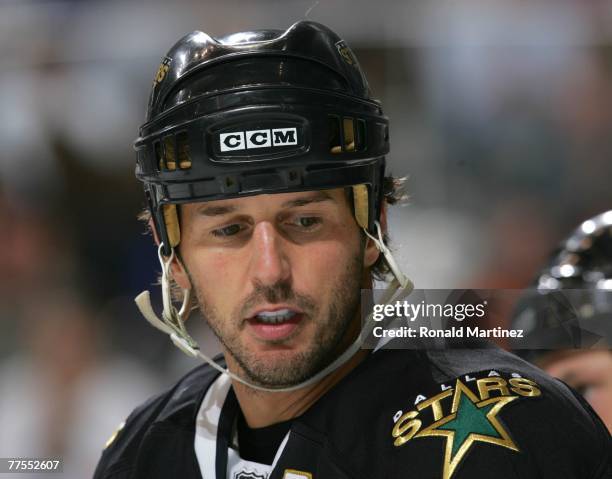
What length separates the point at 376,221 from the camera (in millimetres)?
1479

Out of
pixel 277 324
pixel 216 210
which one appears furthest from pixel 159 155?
pixel 277 324

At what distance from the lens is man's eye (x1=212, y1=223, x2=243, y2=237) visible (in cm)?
140

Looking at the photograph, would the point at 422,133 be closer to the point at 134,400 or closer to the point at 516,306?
the point at 516,306

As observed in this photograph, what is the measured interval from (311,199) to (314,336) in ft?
0.74

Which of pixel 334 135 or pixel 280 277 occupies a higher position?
pixel 334 135

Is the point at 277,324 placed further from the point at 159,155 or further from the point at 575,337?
the point at 575,337

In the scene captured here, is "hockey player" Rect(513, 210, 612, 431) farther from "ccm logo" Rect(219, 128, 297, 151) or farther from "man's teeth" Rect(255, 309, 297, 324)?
"ccm logo" Rect(219, 128, 297, 151)

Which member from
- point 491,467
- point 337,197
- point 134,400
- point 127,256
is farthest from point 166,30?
point 491,467

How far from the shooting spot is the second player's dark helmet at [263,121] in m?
1.31

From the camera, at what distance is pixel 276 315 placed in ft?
4.48

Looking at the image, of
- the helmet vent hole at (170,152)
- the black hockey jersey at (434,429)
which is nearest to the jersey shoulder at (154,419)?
the black hockey jersey at (434,429)

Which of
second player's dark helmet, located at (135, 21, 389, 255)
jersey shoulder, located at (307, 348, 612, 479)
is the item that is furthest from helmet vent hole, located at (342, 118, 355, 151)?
jersey shoulder, located at (307, 348, 612, 479)

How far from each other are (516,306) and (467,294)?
10 centimetres

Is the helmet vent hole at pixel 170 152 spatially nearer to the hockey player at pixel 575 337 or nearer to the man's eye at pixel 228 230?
the man's eye at pixel 228 230
